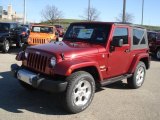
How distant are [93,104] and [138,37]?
8.95 feet

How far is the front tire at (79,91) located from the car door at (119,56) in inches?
39.8

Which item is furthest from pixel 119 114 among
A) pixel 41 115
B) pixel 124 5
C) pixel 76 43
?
pixel 124 5

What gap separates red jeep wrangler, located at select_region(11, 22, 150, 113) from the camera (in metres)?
5.56

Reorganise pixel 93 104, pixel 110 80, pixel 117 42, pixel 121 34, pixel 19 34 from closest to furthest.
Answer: pixel 93 104 < pixel 117 42 < pixel 110 80 < pixel 121 34 < pixel 19 34

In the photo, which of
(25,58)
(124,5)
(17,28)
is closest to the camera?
(25,58)

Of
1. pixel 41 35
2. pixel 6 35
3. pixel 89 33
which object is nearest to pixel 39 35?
pixel 41 35

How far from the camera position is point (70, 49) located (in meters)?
6.04

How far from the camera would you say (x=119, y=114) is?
5816 mm

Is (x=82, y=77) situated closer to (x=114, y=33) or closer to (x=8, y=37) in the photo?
(x=114, y=33)

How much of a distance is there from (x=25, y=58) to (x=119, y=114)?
8.13 ft

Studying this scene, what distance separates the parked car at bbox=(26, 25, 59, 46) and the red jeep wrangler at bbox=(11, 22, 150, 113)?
7600mm

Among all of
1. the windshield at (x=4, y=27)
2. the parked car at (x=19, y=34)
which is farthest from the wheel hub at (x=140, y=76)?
the windshield at (x=4, y=27)

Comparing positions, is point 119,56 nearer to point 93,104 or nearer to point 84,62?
point 93,104

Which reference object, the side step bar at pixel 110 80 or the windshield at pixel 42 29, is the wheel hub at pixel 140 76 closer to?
the side step bar at pixel 110 80
